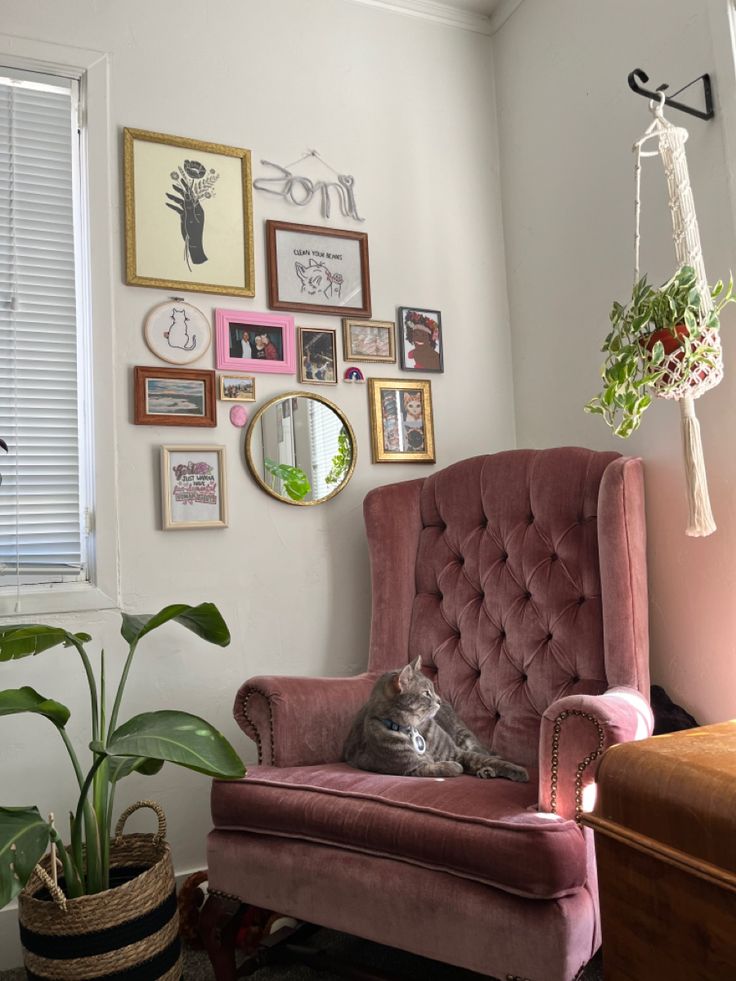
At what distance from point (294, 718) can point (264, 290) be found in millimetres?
1383

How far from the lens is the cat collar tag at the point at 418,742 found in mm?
1856

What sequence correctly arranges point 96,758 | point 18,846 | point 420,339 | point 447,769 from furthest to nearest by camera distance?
point 420,339
point 447,769
point 96,758
point 18,846

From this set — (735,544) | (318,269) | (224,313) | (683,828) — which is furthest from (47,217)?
(683,828)

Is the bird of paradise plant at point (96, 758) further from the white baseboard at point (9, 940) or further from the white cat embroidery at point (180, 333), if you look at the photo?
the white cat embroidery at point (180, 333)

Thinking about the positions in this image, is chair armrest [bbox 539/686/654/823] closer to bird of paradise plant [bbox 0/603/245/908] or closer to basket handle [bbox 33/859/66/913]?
bird of paradise plant [bbox 0/603/245/908]

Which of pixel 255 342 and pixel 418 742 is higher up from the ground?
pixel 255 342

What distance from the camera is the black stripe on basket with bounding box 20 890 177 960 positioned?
1563mm

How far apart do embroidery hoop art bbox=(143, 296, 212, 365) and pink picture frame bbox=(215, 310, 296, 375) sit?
0.05 m

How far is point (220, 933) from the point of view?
1.75 metres

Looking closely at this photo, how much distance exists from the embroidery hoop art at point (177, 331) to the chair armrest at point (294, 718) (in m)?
1.04

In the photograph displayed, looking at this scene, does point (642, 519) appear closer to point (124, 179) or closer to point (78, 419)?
point (78, 419)

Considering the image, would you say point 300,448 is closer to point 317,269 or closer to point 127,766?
point 317,269

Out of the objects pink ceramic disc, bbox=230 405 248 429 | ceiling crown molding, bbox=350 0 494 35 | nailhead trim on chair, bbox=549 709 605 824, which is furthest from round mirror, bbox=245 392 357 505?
ceiling crown molding, bbox=350 0 494 35

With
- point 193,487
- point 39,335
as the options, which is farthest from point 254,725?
point 39,335
